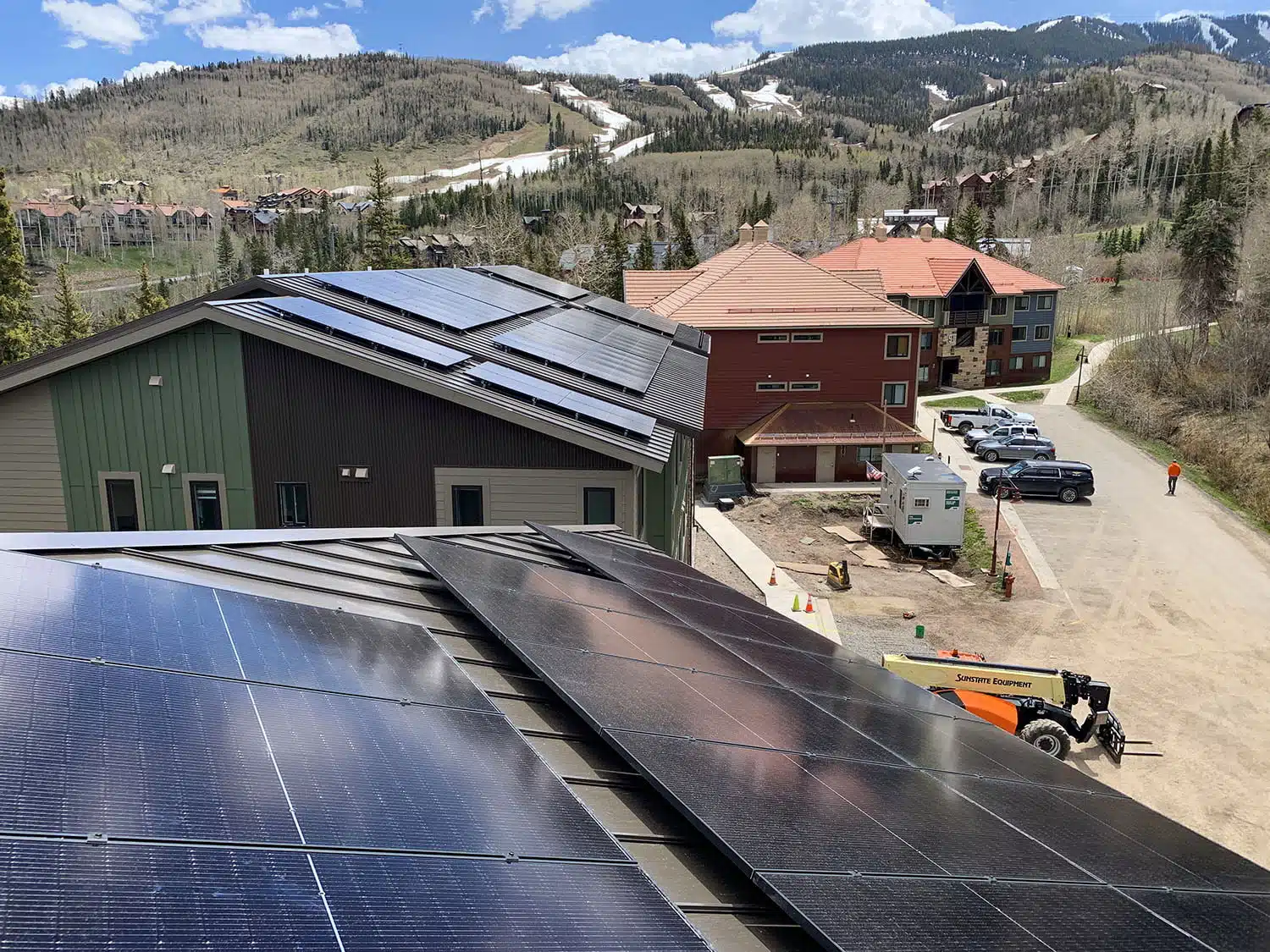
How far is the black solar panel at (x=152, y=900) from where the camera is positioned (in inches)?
124

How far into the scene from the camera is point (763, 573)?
3127cm

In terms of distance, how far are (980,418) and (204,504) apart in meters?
51.2

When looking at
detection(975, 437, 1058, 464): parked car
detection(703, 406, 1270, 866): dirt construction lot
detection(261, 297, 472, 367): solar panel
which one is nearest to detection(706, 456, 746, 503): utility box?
detection(703, 406, 1270, 866): dirt construction lot

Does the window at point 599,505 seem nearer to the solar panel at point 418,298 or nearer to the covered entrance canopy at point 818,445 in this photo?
the solar panel at point 418,298

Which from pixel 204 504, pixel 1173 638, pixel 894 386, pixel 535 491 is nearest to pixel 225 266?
pixel 894 386

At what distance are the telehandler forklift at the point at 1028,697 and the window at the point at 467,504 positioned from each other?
10413 millimetres

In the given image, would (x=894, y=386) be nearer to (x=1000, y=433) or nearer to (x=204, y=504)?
(x=1000, y=433)

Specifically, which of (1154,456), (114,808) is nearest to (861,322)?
(1154,456)

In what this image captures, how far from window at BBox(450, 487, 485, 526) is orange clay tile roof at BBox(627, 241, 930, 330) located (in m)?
30.5

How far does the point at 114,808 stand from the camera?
3994mm

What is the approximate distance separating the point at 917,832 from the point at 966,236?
104 m

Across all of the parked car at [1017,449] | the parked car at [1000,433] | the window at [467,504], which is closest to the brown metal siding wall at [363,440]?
the window at [467,504]

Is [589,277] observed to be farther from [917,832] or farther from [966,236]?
[917,832]

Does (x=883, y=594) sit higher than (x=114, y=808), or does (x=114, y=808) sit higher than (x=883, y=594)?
(x=114, y=808)
